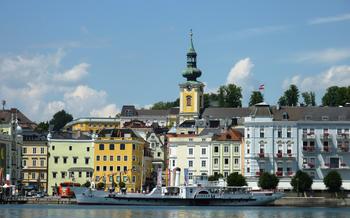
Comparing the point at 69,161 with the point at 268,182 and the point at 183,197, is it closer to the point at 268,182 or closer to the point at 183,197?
the point at 183,197

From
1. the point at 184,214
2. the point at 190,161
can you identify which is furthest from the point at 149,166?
the point at 184,214

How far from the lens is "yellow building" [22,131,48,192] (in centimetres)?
17588

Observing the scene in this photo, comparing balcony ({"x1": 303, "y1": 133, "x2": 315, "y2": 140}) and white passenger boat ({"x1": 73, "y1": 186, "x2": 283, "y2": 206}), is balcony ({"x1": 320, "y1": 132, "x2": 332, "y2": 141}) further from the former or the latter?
white passenger boat ({"x1": 73, "y1": 186, "x2": 283, "y2": 206})

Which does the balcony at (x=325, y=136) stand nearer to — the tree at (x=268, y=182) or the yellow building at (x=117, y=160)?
the tree at (x=268, y=182)

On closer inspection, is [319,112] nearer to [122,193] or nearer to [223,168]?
[223,168]

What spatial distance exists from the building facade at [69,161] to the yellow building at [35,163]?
7.85 ft

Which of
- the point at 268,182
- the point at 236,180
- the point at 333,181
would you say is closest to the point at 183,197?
the point at 236,180

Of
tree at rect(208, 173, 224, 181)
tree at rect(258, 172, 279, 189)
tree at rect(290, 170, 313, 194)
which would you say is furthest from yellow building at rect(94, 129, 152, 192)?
tree at rect(290, 170, 313, 194)

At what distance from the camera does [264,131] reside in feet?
527

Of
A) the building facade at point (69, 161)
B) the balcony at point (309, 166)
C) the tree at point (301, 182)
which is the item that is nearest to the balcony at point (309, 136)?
the balcony at point (309, 166)

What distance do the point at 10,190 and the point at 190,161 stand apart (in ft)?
113

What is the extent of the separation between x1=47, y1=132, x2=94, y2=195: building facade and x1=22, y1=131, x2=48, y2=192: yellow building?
Answer: 239 centimetres

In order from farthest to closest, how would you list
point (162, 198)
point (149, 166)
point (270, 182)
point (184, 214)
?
1. point (149, 166)
2. point (270, 182)
3. point (162, 198)
4. point (184, 214)

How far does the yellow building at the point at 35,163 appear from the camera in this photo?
175875 mm
